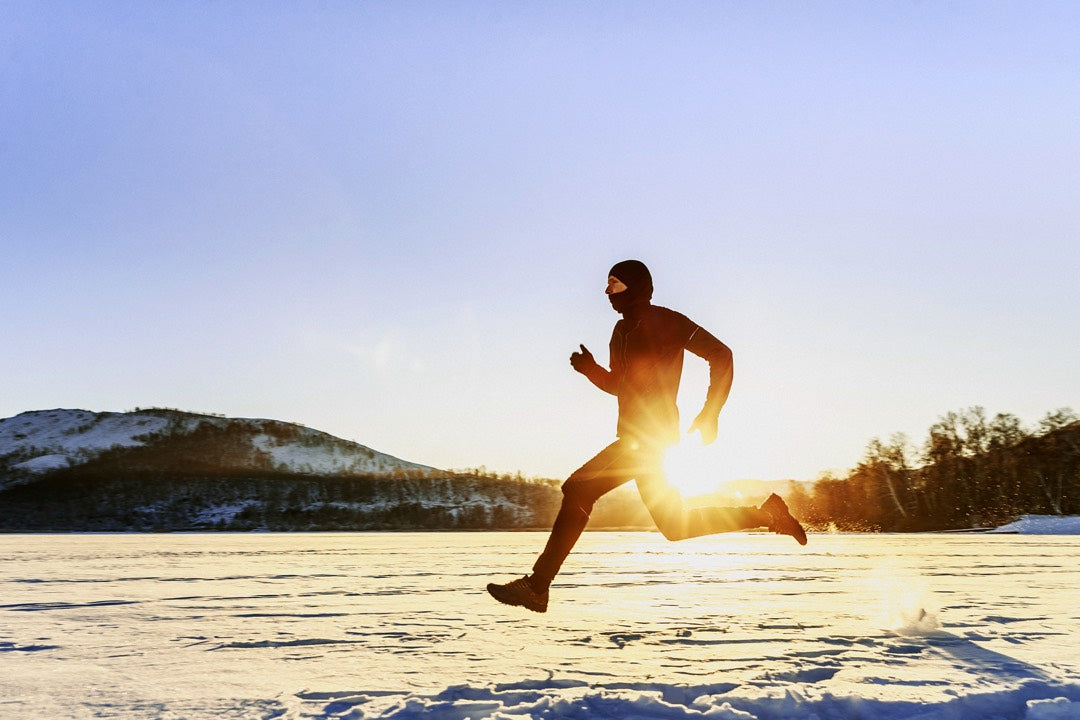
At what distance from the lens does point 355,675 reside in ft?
11.6

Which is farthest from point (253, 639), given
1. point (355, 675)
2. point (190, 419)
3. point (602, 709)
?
point (190, 419)

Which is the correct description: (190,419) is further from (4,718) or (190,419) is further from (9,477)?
(4,718)

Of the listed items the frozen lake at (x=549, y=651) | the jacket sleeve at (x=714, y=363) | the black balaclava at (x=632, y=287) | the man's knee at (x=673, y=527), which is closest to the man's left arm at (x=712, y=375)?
the jacket sleeve at (x=714, y=363)

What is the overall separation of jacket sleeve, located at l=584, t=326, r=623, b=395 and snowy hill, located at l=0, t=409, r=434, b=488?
392 feet

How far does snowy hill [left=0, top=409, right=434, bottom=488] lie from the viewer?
12038cm

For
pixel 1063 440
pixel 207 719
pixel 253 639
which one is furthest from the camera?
pixel 1063 440

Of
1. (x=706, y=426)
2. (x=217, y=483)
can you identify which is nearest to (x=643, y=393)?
(x=706, y=426)

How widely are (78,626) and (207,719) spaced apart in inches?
116

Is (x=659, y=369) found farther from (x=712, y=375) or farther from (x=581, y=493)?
(x=581, y=493)

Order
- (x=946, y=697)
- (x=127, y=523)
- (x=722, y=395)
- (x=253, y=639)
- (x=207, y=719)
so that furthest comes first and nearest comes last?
(x=127, y=523), (x=253, y=639), (x=722, y=395), (x=946, y=697), (x=207, y=719)

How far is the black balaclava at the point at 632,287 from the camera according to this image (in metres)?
4.09

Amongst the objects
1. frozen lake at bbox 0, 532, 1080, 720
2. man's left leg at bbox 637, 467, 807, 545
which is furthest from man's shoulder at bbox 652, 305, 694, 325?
frozen lake at bbox 0, 532, 1080, 720

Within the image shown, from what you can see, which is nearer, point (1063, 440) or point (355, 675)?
point (355, 675)

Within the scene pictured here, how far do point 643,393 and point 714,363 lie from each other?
362 mm
